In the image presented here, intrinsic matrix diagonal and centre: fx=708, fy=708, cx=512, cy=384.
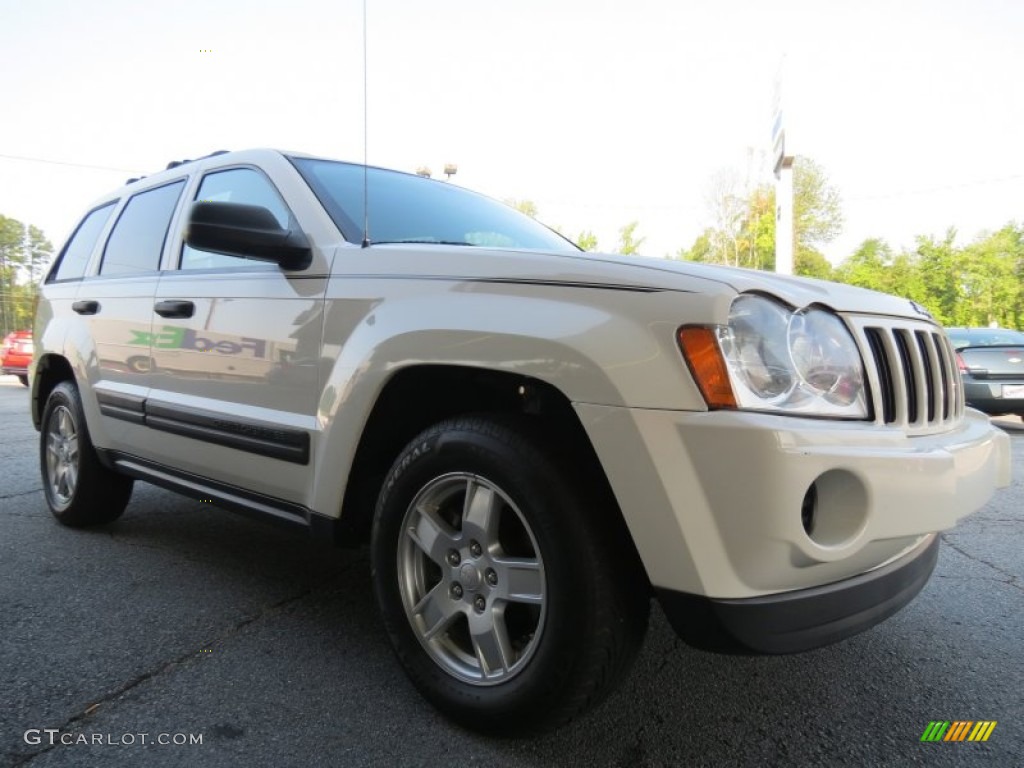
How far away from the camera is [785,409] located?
1485mm

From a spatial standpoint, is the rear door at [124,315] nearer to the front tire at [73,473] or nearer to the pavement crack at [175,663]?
the front tire at [73,473]

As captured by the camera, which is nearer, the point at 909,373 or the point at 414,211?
the point at 909,373

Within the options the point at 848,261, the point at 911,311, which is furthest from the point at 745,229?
the point at 911,311

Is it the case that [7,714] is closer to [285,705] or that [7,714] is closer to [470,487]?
[285,705]

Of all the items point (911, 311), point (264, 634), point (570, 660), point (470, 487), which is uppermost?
point (911, 311)

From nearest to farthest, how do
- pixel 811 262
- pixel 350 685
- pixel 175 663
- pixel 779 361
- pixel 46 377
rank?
1. pixel 779 361
2. pixel 350 685
3. pixel 175 663
4. pixel 46 377
5. pixel 811 262

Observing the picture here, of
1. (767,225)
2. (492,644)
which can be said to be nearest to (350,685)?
(492,644)

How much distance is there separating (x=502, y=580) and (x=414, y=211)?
5.01 ft

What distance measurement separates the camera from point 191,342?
269 centimetres

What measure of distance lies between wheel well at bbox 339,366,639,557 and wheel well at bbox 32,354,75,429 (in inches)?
95.0

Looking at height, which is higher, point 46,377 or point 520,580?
point 46,377

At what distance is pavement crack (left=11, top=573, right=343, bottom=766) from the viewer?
1.75 m

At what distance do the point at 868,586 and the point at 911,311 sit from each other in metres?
0.86

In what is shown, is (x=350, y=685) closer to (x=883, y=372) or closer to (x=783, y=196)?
(x=883, y=372)
